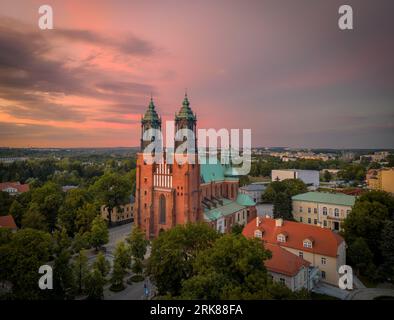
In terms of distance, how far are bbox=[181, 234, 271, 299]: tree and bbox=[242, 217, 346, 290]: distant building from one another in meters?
6.16

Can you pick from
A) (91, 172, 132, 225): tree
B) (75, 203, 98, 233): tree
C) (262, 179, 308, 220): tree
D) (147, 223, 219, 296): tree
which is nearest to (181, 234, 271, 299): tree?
(147, 223, 219, 296): tree

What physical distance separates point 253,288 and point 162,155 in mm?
30685

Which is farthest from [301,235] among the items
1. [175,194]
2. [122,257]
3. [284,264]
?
[122,257]

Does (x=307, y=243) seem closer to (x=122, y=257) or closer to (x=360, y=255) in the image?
(x=360, y=255)

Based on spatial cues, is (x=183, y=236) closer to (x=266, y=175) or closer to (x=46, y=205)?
(x=46, y=205)

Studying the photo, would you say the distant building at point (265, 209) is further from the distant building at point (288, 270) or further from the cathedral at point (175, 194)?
the distant building at point (288, 270)

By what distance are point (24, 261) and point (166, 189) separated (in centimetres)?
2430

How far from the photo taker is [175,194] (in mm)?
45344

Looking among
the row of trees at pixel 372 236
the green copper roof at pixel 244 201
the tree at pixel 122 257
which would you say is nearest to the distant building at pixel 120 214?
the green copper roof at pixel 244 201

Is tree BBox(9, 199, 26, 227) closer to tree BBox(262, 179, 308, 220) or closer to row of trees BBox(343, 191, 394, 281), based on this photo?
tree BBox(262, 179, 308, 220)

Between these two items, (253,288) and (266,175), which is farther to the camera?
(266,175)

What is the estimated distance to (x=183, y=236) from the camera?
1065 inches
